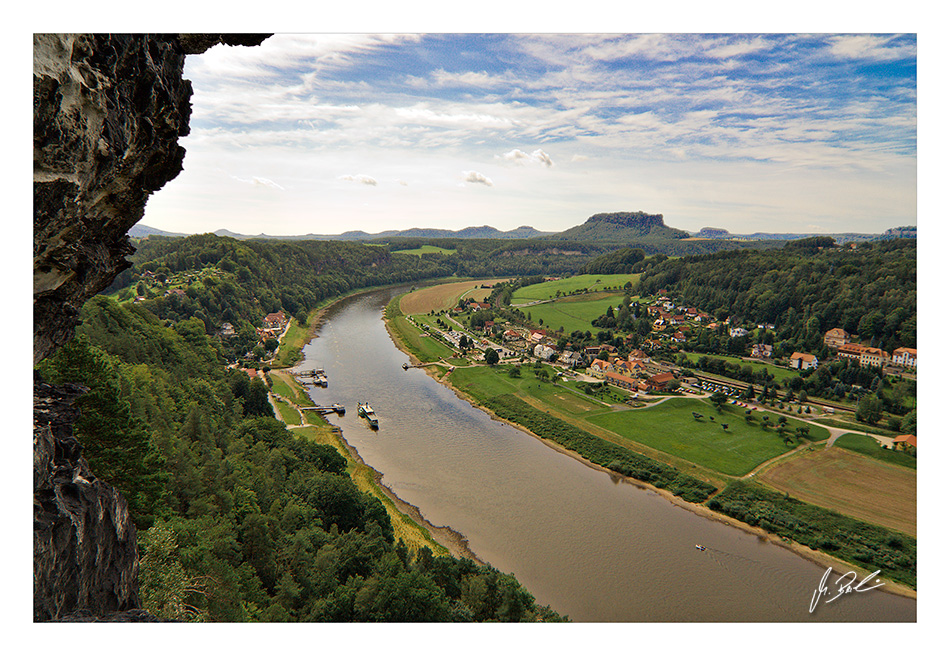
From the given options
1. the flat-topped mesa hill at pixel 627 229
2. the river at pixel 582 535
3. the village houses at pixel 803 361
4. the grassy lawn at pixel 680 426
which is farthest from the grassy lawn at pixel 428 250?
the river at pixel 582 535

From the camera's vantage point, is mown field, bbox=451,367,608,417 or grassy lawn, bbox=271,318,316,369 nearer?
mown field, bbox=451,367,608,417

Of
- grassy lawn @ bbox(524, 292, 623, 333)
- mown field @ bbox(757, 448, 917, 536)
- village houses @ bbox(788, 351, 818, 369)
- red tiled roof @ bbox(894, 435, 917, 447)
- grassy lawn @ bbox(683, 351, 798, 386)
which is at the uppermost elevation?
grassy lawn @ bbox(524, 292, 623, 333)

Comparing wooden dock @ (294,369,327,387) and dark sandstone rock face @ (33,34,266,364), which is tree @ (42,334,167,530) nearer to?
dark sandstone rock face @ (33,34,266,364)

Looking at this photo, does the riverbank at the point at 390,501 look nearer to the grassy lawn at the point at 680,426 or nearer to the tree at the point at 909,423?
the grassy lawn at the point at 680,426

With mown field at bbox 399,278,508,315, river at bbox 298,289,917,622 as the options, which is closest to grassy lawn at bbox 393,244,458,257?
mown field at bbox 399,278,508,315

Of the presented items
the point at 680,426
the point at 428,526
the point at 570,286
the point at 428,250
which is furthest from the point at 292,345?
the point at 428,250
